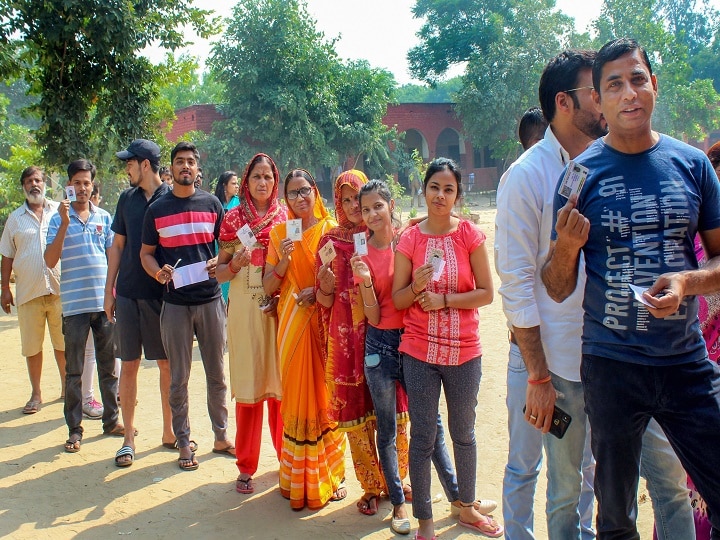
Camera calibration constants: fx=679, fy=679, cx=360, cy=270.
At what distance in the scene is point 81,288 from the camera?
560 centimetres

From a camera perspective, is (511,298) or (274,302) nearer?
(511,298)

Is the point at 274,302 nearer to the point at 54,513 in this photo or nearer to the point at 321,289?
the point at 321,289

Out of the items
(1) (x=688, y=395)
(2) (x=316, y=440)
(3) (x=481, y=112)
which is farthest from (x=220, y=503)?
(3) (x=481, y=112)

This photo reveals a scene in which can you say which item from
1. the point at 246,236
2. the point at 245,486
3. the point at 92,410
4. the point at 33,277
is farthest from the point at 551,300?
the point at 33,277

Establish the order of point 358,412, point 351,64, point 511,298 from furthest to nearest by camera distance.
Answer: point 351,64 < point 358,412 < point 511,298

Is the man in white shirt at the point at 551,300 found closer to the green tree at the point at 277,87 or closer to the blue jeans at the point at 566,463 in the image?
the blue jeans at the point at 566,463

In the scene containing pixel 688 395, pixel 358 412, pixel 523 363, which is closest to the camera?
pixel 688 395

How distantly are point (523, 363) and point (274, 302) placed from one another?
204cm

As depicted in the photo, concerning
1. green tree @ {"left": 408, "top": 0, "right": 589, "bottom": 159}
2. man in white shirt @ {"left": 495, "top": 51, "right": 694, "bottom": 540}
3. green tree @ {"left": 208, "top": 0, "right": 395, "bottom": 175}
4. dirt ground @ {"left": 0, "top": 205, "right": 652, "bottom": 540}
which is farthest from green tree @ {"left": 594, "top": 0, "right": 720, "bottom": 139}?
man in white shirt @ {"left": 495, "top": 51, "right": 694, "bottom": 540}

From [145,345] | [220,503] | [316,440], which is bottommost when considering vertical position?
[220,503]

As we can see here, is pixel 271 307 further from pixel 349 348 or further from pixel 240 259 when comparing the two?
pixel 349 348

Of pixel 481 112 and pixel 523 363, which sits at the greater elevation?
pixel 481 112

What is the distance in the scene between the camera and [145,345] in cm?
509

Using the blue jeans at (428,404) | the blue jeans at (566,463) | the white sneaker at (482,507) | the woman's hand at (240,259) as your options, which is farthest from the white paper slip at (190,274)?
the blue jeans at (566,463)
